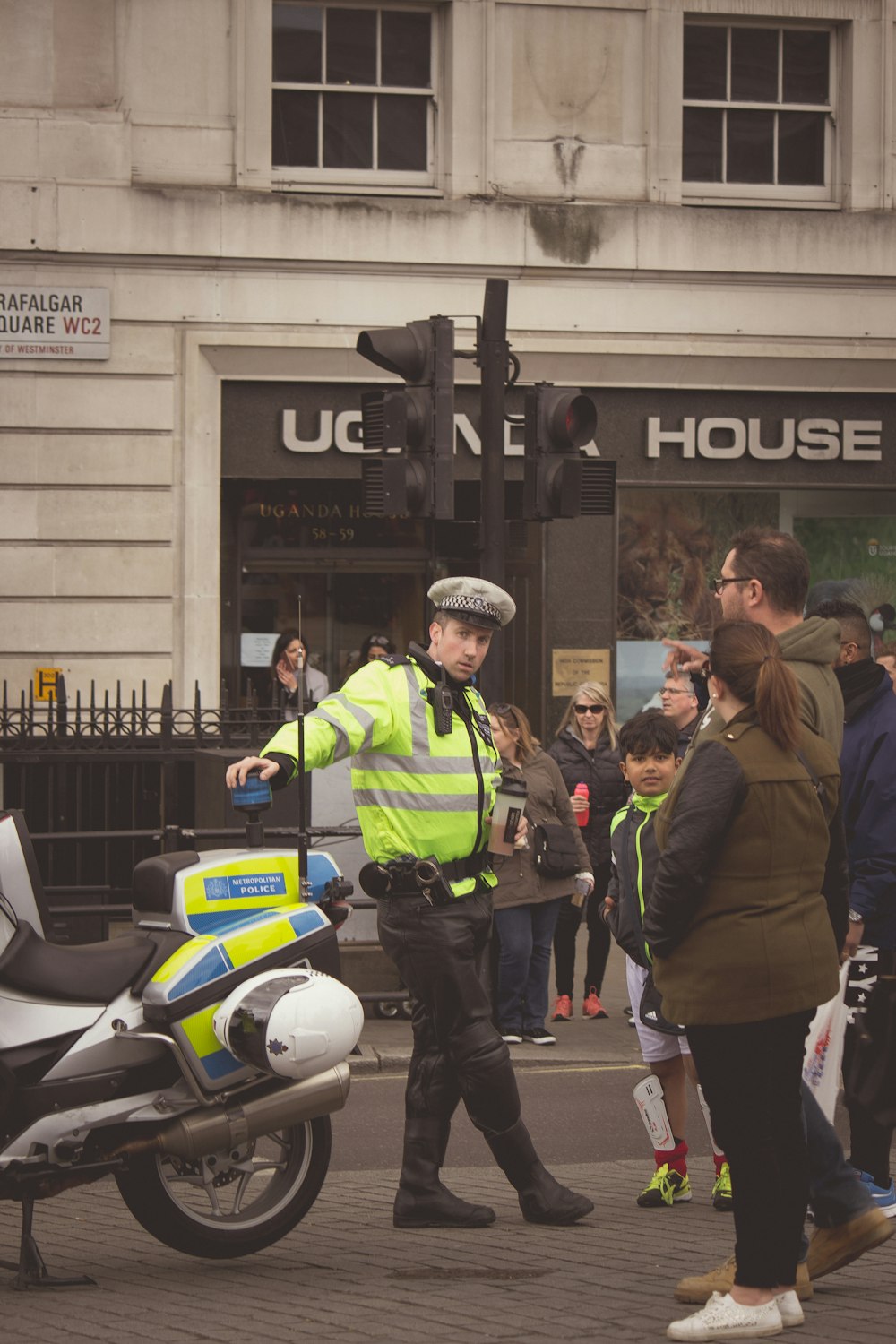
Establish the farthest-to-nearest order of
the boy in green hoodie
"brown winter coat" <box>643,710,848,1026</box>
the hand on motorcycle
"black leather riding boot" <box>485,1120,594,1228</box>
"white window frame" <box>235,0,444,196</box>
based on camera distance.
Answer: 1. "white window frame" <box>235,0,444,196</box>
2. the boy in green hoodie
3. "black leather riding boot" <box>485,1120,594,1228</box>
4. the hand on motorcycle
5. "brown winter coat" <box>643,710,848,1026</box>

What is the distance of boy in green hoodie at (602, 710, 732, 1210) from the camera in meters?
6.49

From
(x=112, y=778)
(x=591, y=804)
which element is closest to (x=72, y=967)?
(x=591, y=804)

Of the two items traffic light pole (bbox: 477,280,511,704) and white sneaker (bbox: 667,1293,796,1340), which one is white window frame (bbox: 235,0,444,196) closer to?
traffic light pole (bbox: 477,280,511,704)

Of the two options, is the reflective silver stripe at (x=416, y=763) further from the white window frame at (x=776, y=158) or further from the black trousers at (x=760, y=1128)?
the white window frame at (x=776, y=158)

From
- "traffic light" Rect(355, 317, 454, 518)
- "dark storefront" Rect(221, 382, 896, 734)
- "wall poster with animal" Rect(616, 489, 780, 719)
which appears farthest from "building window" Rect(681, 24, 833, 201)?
"traffic light" Rect(355, 317, 454, 518)

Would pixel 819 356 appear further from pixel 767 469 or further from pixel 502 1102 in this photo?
pixel 502 1102

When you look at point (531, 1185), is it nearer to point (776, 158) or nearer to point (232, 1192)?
point (232, 1192)

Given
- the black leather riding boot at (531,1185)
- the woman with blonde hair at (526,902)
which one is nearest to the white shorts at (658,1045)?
the black leather riding boot at (531,1185)

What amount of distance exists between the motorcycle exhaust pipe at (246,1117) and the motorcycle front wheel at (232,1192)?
90 millimetres

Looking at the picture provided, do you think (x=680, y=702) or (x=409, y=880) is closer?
(x=409, y=880)

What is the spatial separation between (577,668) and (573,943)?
17.5 feet

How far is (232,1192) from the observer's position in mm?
5828

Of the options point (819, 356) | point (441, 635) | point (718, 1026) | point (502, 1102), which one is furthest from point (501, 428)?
point (819, 356)

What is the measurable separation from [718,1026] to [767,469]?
1202 cm
